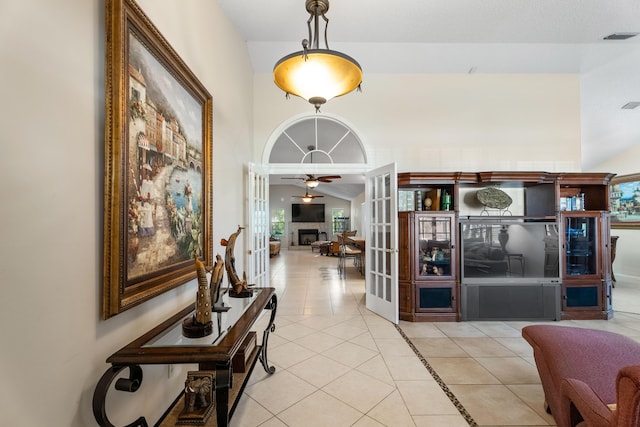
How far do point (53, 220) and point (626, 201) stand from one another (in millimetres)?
9778

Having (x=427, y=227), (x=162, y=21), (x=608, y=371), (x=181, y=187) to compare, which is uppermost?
(x=162, y=21)

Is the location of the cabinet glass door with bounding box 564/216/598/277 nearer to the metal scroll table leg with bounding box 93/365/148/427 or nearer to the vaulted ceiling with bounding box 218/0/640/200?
the vaulted ceiling with bounding box 218/0/640/200

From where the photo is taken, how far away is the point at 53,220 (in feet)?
3.32

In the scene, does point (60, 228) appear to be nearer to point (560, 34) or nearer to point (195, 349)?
point (195, 349)

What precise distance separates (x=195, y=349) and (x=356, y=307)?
3365 millimetres

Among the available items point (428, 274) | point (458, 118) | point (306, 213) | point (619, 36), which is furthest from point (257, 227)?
point (306, 213)

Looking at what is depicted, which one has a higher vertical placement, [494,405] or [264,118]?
[264,118]

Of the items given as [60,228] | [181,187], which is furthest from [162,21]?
[60,228]

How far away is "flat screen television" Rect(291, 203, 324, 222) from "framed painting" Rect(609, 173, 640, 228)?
34.9ft

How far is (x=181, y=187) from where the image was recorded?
1.89m

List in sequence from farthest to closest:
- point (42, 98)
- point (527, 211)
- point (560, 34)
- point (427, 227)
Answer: point (527, 211) < point (427, 227) < point (560, 34) < point (42, 98)

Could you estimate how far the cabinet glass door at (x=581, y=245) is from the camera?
380 centimetres

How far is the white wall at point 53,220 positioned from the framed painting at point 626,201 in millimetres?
8961

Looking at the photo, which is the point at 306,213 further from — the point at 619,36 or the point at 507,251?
the point at 619,36
